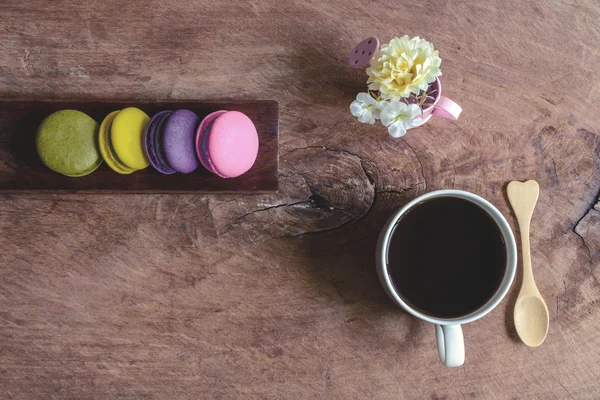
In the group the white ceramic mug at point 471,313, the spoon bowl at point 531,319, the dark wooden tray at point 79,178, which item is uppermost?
the dark wooden tray at point 79,178

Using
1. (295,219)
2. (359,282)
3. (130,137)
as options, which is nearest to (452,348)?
(359,282)

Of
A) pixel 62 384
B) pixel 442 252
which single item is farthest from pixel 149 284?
pixel 442 252

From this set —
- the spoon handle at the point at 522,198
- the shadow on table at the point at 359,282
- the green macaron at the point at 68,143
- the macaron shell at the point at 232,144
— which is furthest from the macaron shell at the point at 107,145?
the spoon handle at the point at 522,198

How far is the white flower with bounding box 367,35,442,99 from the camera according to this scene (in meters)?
0.67

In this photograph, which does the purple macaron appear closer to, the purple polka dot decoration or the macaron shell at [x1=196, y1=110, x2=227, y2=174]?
the macaron shell at [x1=196, y1=110, x2=227, y2=174]

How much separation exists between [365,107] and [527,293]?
1.21 feet

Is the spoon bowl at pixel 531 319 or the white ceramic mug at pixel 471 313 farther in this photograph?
the spoon bowl at pixel 531 319

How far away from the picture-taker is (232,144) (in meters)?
0.69

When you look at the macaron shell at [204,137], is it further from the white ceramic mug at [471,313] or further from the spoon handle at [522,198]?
the spoon handle at [522,198]

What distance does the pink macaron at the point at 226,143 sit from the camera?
2.22ft

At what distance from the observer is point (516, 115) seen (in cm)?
79

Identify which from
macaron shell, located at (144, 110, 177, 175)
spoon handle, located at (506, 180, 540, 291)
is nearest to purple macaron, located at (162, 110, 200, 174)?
macaron shell, located at (144, 110, 177, 175)

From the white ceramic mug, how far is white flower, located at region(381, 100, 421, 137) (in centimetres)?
10

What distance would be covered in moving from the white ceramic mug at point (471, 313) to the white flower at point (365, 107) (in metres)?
0.14
